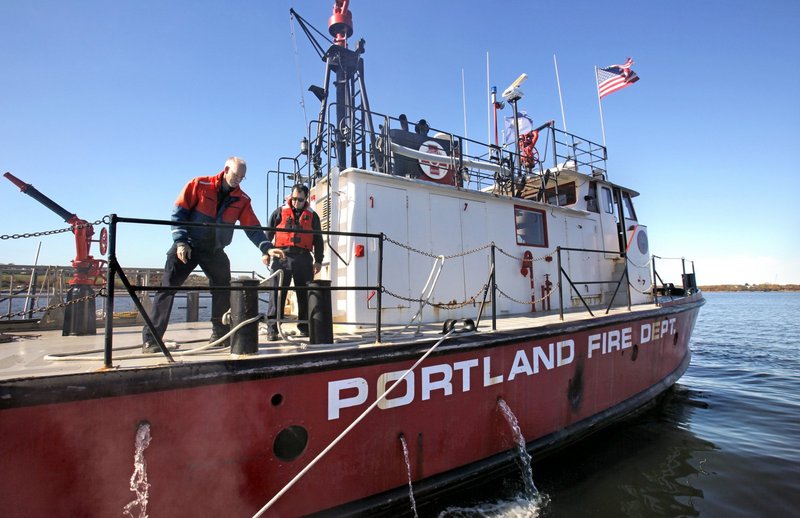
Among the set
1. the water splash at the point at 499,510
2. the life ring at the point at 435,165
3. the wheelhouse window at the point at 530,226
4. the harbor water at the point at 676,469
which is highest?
the life ring at the point at 435,165

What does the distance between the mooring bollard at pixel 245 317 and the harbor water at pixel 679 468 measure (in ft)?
7.76

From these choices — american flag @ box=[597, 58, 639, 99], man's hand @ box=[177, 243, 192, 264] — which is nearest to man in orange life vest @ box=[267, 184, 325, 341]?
man's hand @ box=[177, 243, 192, 264]

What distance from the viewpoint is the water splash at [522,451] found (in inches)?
168

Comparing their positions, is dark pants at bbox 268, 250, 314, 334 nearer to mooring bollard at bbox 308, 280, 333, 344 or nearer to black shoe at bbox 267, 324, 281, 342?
black shoe at bbox 267, 324, 281, 342

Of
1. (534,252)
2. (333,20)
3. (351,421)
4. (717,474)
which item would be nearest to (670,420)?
(717,474)

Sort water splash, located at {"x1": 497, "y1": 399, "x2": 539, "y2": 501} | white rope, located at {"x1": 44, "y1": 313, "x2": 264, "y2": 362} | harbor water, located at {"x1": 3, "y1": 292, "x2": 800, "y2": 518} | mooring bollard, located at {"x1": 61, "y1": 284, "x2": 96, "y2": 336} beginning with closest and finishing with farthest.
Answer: white rope, located at {"x1": 44, "y1": 313, "x2": 264, "y2": 362}, harbor water, located at {"x1": 3, "y1": 292, "x2": 800, "y2": 518}, water splash, located at {"x1": 497, "y1": 399, "x2": 539, "y2": 501}, mooring bollard, located at {"x1": 61, "y1": 284, "x2": 96, "y2": 336}

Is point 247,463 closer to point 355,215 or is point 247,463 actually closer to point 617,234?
point 355,215

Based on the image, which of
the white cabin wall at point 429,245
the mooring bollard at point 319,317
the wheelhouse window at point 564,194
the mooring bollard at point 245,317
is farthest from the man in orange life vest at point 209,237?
the wheelhouse window at point 564,194

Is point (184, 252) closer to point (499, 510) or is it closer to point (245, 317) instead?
point (245, 317)

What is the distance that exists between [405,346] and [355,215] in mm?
2216

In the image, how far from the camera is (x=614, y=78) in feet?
32.5

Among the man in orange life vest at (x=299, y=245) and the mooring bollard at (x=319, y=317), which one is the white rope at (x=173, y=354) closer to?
the mooring bollard at (x=319, y=317)

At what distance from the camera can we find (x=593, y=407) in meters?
5.50

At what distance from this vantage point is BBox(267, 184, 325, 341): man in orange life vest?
411 cm
